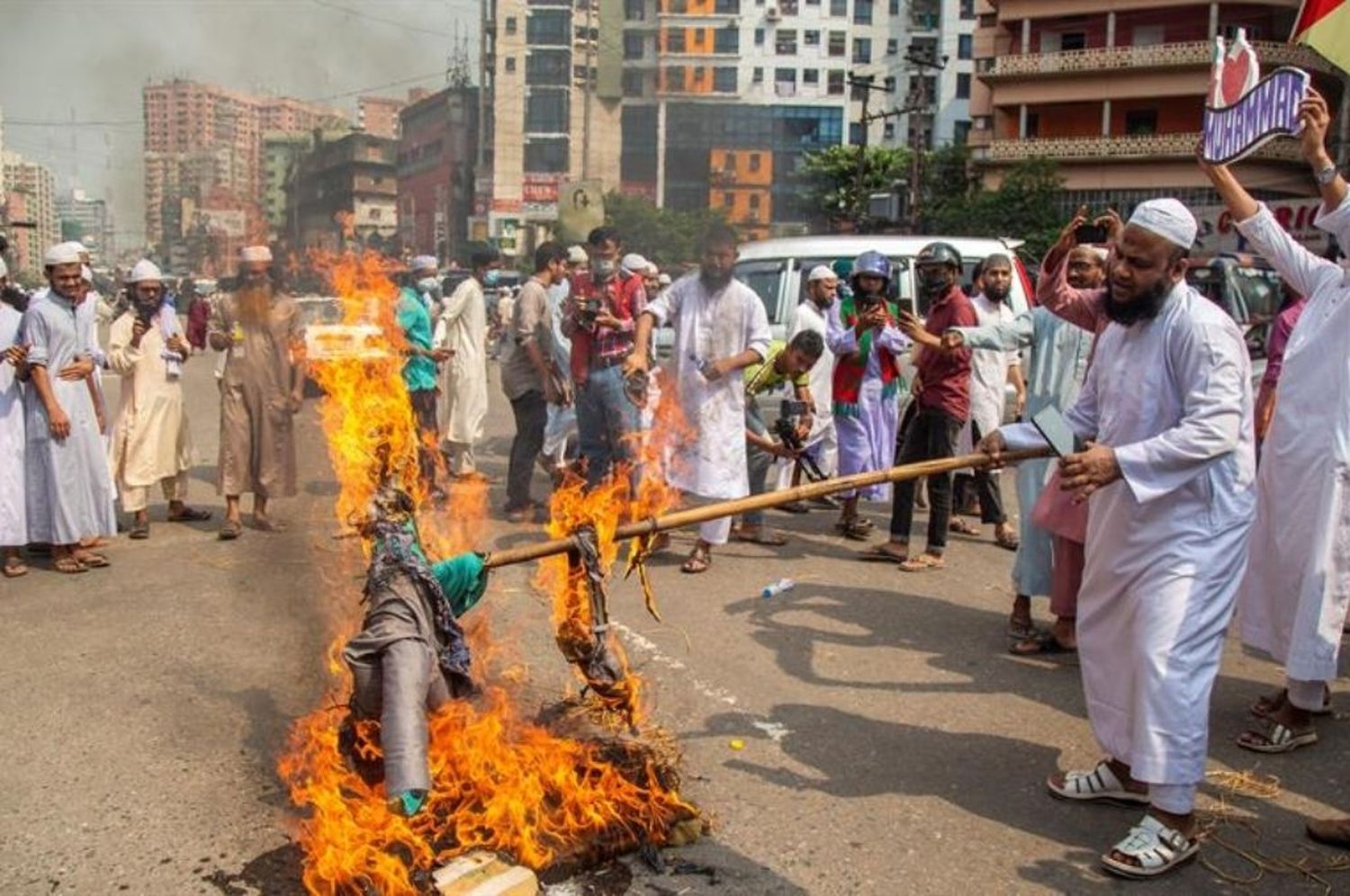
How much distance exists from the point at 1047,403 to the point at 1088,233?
1.20m

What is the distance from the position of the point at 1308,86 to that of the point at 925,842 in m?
3.05

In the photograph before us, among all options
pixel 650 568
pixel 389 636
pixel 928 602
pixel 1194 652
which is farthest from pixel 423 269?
pixel 1194 652

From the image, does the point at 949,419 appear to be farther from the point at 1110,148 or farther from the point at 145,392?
the point at 1110,148

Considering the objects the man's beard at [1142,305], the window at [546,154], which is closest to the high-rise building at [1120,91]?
the window at [546,154]

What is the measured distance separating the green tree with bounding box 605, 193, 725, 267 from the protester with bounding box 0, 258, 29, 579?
423 centimetres

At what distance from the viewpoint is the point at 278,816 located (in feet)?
12.2

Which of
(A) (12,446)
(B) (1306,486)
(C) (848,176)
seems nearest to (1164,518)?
(B) (1306,486)

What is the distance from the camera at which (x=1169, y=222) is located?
3.69 meters

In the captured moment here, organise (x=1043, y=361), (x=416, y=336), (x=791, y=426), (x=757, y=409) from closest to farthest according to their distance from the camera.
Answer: (x=1043, y=361) < (x=791, y=426) < (x=757, y=409) < (x=416, y=336)

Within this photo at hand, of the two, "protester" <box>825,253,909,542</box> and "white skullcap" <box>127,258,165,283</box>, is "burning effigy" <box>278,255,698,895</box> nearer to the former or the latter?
"protester" <box>825,253,909,542</box>

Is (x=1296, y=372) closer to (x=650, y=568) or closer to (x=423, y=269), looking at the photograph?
(x=650, y=568)

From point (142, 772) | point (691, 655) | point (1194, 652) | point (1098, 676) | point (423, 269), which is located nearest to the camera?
point (1194, 652)

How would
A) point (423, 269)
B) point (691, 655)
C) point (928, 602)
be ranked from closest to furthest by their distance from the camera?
point (691, 655)
point (928, 602)
point (423, 269)

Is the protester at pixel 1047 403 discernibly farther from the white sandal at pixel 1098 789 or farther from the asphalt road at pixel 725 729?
the white sandal at pixel 1098 789
